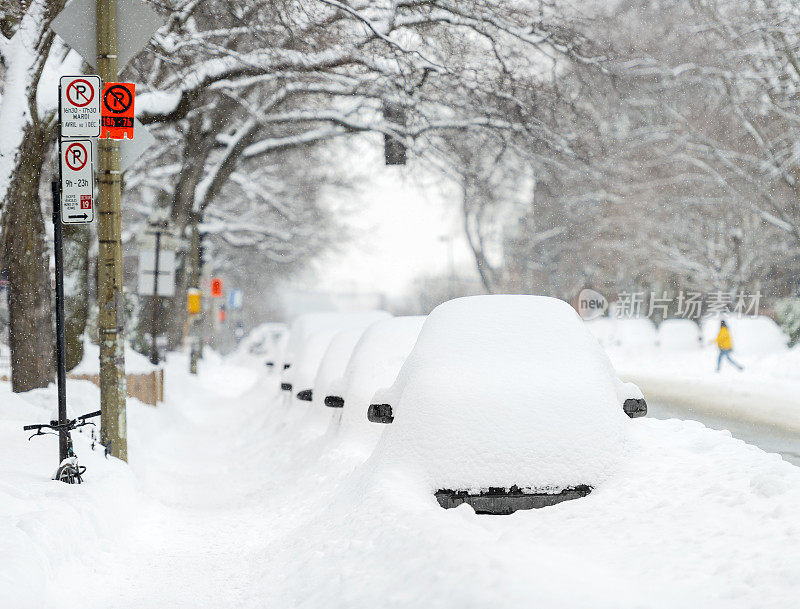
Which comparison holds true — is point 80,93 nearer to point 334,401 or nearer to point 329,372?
point 334,401

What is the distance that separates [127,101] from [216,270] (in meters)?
45.1

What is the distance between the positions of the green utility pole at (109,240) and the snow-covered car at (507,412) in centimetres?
333

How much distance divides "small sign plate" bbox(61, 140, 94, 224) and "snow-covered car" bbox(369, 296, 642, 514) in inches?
120

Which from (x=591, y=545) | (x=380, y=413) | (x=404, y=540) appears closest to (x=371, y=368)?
(x=380, y=413)

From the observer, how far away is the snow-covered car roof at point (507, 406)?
5934 mm

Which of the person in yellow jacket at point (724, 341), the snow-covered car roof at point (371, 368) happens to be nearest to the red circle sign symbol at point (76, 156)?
the snow-covered car roof at point (371, 368)

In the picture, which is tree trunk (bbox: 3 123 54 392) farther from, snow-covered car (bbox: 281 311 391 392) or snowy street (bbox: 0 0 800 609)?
snow-covered car (bbox: 281 311 391 392)

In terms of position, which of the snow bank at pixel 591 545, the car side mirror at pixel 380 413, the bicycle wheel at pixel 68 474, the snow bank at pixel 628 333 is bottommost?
the snow bank at pixel 628 333

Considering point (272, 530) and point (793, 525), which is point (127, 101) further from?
point (793, 525)

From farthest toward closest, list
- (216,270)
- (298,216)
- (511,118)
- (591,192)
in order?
1. (216,270)
2. (591,192)
3. (298,216)
4. (511,118)

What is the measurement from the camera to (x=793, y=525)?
15.9 feet

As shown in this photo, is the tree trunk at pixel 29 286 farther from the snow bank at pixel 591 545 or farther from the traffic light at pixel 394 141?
the snow bank at pixel 591 545

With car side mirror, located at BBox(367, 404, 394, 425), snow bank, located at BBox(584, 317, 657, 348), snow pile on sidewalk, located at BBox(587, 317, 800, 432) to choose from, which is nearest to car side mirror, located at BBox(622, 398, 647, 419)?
car side mirror, located at BBox(367, 404, 394, 425)

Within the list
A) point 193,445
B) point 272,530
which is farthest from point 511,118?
point 272,530
